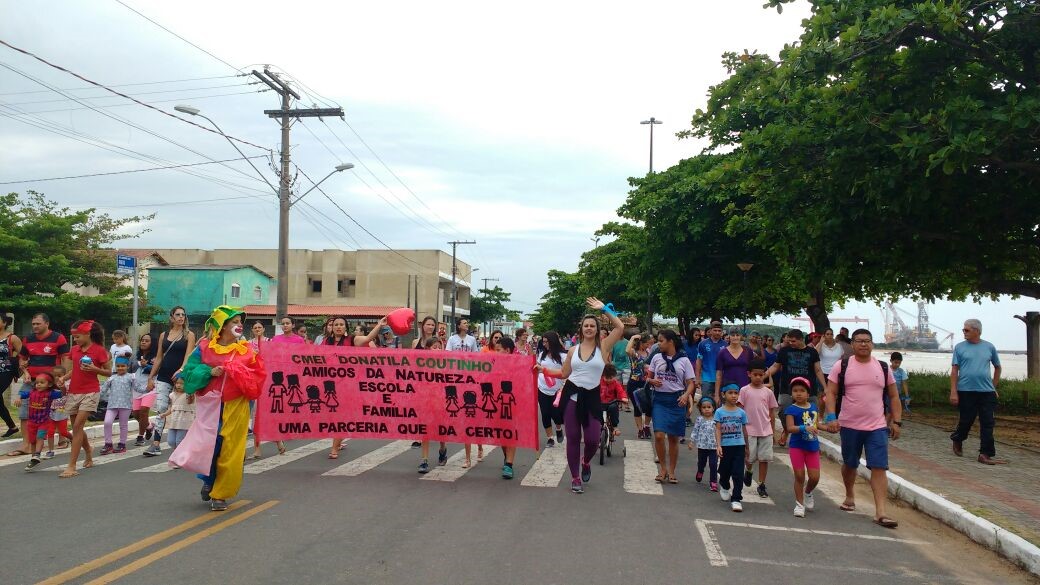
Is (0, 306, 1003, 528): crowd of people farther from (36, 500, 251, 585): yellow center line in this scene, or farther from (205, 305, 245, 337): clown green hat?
(36, 500, 251, 585): yellow center line

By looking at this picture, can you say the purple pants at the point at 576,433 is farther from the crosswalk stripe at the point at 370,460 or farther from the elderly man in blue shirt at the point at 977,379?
the elderly man in blue shirt at the point at 977,379

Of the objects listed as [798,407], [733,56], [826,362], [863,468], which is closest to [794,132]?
[733,56]

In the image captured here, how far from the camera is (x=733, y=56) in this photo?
45.8 ft

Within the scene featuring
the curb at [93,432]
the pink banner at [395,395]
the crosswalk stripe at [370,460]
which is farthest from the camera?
the curb at [93,432]

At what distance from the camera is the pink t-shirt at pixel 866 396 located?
7332 mm

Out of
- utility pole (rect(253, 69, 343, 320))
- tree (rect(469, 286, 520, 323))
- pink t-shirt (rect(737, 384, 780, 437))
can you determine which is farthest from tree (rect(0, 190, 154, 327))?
tree (rect(469, 286, 520, 323))

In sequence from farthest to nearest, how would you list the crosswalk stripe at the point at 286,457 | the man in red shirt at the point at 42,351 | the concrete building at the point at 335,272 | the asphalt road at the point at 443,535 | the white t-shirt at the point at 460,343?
the concrete building at the point at 335,272, the white t-shirt at the point at 460,343, the man in red shirt at the point at 42,351, the crosswalk stripe at the point at 286,457, the asphalt road at the point at 443,535

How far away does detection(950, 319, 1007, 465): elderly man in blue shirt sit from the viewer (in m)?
10.4

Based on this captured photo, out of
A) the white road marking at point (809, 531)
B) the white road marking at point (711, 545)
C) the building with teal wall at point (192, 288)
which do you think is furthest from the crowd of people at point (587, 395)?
the building with teal wall at point (192, 288)

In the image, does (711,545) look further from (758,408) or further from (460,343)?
(460,343)

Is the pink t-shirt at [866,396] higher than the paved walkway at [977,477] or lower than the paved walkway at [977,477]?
higher

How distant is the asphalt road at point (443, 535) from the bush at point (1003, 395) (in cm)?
1125

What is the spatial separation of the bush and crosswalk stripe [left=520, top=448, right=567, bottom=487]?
33.8 feet

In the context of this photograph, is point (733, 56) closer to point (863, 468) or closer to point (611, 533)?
point (863, 468)
